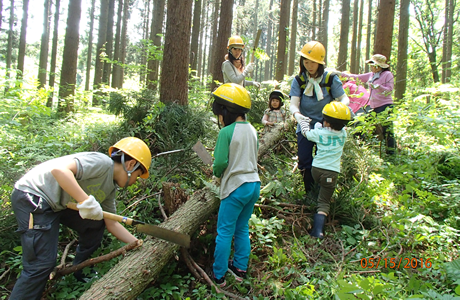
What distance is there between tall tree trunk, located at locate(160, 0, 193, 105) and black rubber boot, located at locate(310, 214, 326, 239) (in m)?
3.78

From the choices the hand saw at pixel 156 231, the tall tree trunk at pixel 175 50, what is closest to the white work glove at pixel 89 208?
the hand saw at pixel 156 231

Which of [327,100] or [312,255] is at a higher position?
[327,100]

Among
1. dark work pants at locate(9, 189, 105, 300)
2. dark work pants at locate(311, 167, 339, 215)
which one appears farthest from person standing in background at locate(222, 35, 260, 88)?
dark work pants at locate(9, 189, 105, 300)

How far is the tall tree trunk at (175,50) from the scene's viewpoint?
19.5 feet

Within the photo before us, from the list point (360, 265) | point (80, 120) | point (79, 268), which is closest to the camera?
point (79, 268)

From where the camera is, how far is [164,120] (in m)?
5.51

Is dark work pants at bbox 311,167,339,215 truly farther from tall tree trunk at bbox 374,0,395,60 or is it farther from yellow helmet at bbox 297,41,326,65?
tall tree trunk at bbox 374,0,395,60

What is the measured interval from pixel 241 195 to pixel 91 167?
1.39 m

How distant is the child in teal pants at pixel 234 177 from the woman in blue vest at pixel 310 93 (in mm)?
1312

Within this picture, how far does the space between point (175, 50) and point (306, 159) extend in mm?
3702

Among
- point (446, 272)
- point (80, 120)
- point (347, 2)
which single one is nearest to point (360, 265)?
point (446, 272)

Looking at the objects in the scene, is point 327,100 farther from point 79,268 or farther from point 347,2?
point 347,2

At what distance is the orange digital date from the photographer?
2765 millimetres

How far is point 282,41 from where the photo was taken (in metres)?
12.0
